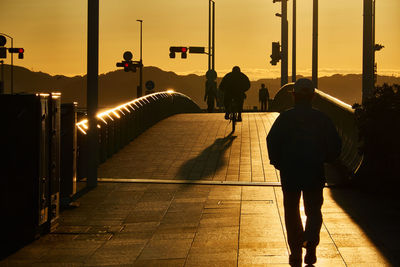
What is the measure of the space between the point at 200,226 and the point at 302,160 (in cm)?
241

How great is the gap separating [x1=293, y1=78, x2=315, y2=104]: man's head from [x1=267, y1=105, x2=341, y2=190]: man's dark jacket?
9 centimetres

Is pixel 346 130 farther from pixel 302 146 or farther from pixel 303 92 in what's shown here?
pixel 302 146

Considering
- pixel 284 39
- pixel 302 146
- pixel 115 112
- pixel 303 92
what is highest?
pixel 284 39

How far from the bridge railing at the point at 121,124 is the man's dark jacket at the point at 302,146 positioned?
235 inches

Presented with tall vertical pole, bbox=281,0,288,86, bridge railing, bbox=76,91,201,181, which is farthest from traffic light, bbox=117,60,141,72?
bridge railing, bbox=76,91,201,181

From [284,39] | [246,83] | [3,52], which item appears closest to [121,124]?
[246,83]

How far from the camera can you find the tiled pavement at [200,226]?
7.80 metres

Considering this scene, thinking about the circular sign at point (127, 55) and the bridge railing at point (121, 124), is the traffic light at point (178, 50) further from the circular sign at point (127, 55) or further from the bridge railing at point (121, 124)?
the bridge railing at point (121, 124)

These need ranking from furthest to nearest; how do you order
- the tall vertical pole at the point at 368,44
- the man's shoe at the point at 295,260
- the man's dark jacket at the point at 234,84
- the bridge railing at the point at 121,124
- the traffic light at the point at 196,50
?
the traffic light at the point at 196,50 → the man's dark jacket at the point at 234,84 → the tall vertical pole at the point at 368,44 → the bridge railing at the point at 121,124 → the man's shoe at the point at 295,260

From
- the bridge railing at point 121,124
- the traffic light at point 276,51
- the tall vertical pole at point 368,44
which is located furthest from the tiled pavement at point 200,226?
the traffic light at point 276,51

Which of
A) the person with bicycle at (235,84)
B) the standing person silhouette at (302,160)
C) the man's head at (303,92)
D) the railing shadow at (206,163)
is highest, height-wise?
the person with bicycle at (235,84)

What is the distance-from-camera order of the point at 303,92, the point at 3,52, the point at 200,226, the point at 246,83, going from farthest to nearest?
the point at 3,52
the point at 246,83
the point at 200,226
the point at 303,92

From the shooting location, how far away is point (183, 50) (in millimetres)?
62906

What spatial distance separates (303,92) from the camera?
294 inches
